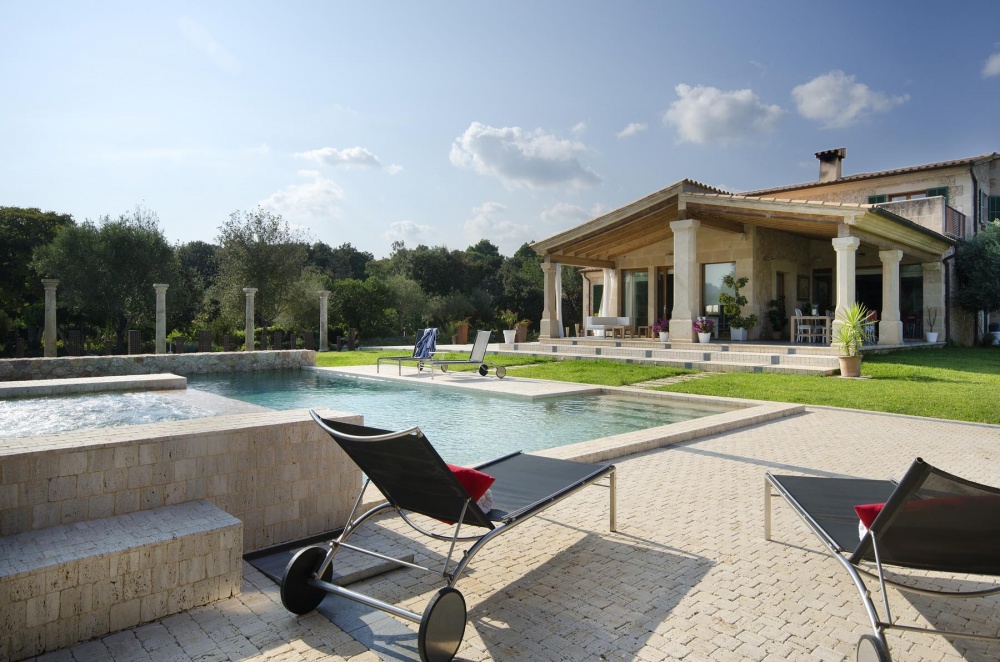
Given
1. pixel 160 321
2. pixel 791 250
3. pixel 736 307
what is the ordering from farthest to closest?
pixel 791 250 < pixel 160 321 < pixel 736 307

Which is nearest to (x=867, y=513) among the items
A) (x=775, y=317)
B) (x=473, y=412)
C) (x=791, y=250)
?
(x=473, y=412)

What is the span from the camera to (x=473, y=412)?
8828 millimetres

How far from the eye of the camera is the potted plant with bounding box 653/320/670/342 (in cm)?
1712

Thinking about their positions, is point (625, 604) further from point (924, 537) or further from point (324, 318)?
point (324, 318)

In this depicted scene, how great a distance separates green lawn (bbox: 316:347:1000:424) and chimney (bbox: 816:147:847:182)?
10.6 meters

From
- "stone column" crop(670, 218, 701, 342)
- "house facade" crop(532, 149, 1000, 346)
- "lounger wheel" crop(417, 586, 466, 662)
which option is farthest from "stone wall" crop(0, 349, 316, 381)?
"lounger wheel" crop(417, 586, 466, 662)

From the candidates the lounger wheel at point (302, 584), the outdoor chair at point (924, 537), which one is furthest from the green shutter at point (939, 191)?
the lounger wheel at point (302, 584)

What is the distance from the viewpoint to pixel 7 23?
30.2 feet

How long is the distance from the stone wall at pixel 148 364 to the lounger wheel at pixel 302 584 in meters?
13.7

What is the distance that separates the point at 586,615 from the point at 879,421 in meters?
6.68

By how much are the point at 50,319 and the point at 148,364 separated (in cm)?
544

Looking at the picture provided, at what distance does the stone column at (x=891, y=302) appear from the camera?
50.9 ft

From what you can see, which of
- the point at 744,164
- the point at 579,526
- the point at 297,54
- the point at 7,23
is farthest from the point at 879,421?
the point at 744,164

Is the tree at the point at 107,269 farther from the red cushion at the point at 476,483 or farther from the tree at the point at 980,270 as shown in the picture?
the tree at the point at 980,270
